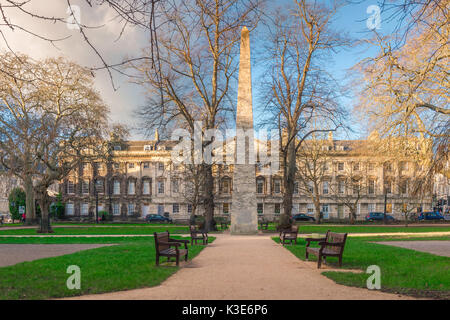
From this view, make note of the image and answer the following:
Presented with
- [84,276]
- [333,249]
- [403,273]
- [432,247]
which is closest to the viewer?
[84,276]

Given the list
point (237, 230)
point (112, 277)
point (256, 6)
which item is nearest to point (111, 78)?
point (256, 6)

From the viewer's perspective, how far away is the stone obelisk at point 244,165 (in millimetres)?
24328

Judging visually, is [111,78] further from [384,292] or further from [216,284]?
[384,292]

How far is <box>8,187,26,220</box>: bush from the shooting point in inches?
2014

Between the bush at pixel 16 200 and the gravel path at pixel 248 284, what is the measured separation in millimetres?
46839

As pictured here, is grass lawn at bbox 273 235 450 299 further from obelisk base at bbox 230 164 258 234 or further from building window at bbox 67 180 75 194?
building window at bbox 67 180 75 194

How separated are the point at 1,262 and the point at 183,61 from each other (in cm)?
1984

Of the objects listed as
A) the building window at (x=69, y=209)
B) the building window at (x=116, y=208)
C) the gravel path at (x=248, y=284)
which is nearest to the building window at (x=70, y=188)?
the building window at (x=69, y=209)

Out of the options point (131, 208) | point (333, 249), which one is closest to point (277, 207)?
point (131, 208)

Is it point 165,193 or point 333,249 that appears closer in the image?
point 333,249

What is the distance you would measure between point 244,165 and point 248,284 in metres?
17.0

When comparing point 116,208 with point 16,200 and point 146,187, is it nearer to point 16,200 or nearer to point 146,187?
point 146,187

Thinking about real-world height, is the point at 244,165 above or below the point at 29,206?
above

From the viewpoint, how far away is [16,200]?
5216 cm
